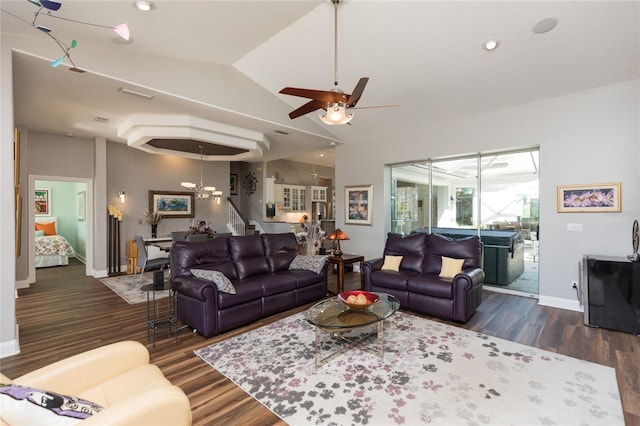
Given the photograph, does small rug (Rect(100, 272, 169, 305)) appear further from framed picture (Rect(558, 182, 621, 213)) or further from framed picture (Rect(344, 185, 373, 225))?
framed picture (Rect(558, 182, 621, 213))

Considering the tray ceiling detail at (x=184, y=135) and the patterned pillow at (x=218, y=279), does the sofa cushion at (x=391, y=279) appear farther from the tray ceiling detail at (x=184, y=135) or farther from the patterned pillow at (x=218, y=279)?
the tray ceiling detail at (x=184, y=135)

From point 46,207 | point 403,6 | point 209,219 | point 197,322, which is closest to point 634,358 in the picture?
point 403,6

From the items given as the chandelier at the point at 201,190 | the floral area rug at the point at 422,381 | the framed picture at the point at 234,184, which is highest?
the framed picture at the point at 234,184

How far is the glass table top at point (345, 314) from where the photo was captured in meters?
2.71

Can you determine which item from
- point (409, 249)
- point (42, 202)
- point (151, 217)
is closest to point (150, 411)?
A: point (409, 249)

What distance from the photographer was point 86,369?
1.62 metres

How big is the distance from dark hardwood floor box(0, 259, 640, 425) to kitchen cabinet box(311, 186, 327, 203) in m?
7.73

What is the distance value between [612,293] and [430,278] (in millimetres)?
2072

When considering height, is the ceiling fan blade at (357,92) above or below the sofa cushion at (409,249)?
above

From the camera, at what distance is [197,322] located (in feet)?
11.1

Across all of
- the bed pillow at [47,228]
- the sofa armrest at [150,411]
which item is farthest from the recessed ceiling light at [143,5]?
the bed pillow at [47,228]

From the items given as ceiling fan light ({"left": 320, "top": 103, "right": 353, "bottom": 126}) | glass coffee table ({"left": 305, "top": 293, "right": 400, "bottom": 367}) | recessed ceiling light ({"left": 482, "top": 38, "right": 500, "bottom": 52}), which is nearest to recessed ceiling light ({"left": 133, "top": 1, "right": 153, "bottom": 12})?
ceiling fan light ({"left": 320, "top": 103, "right": 353, "bottom": 126})

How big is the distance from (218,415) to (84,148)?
6.99m

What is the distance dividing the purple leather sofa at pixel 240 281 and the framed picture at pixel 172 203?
4.29 metres
